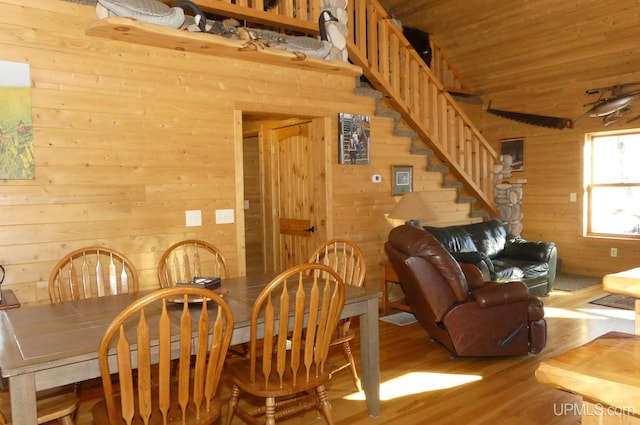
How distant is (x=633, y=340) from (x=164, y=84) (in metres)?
3.51

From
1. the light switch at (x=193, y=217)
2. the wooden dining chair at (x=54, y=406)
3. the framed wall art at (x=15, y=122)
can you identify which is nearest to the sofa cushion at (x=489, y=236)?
the light switch at (x=193, y=217)

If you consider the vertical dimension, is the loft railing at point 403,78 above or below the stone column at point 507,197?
above

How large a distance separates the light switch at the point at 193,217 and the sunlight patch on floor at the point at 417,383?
5.98 feet

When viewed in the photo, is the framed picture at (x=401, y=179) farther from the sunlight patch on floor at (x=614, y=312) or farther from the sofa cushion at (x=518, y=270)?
the sunlight patch on floor at (x=614, y=312)

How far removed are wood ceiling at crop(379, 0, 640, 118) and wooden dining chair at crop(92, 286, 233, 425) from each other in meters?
5.74

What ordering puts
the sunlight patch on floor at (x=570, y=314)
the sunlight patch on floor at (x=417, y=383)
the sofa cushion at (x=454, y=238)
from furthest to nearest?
the sofa cushion at (x=454, y=238)
the sunlight patch on floor at (x=570, y=314)
the sunlight patch on floor at (x=417, y=383)

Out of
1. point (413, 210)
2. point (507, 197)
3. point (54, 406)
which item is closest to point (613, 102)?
point (507, 197)

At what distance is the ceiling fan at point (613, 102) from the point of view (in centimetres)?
593

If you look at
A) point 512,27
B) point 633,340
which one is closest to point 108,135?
point 633,340

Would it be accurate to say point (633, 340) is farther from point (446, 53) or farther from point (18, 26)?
point (446, 53)

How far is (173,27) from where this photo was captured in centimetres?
363

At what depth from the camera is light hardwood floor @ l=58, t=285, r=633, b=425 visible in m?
2.83

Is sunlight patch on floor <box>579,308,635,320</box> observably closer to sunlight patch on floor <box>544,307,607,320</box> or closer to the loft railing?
sunlight patch on floor <box>544,307,607,320</box>

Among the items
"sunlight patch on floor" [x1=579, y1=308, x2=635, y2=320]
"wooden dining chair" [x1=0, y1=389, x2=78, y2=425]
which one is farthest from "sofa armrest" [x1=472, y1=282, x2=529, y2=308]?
"wooden dining chair" [x1=0, y1=389, x2=78, y2=425]
